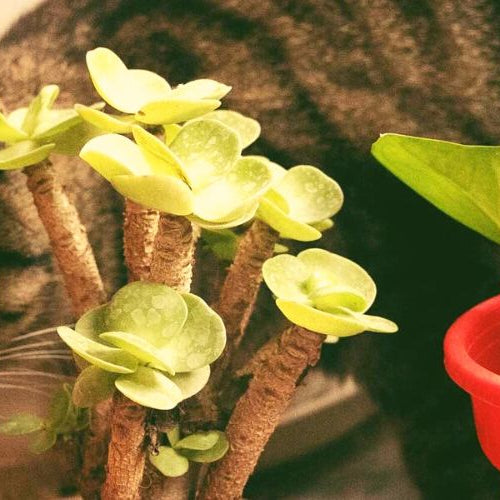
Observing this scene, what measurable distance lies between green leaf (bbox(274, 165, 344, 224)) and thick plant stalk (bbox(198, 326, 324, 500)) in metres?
0.11

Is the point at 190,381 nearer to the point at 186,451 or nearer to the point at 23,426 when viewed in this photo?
the point at 186,451

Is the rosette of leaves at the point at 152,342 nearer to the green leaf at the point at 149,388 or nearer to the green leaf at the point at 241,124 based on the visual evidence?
the green leaf at the point at 149,388

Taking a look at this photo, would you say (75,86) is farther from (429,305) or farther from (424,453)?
(424,453)

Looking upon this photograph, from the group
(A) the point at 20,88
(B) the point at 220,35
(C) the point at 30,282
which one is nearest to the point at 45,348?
(C) the point at 30,282

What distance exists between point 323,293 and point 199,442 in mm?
183

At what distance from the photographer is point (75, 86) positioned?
0.75 meters

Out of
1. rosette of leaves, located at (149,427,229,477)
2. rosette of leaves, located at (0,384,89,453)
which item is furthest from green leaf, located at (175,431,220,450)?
rosette of leaves, located at (0,384,89,453)

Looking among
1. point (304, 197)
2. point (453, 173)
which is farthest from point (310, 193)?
point (453, 173)

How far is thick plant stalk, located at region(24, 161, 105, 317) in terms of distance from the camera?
1.84ft

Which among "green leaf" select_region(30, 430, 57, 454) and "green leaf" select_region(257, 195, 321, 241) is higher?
"green leaf" select_region(257, 195, 321, 241)

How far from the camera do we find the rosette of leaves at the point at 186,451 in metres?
0.59

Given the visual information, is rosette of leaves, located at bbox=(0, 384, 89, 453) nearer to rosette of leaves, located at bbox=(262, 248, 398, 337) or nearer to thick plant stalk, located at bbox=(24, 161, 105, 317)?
thick plant stalk, located at bbox=(24, 161, 105, 317)

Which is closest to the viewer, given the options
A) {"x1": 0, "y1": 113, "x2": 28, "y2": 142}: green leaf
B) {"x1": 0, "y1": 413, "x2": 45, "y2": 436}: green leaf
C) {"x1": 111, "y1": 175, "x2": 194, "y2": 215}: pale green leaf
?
{"x1": 111, "y1": 175, "x2": 194, "y2": 215}: pale green leaf

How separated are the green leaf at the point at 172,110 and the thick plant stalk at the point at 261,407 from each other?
0.61 feet
